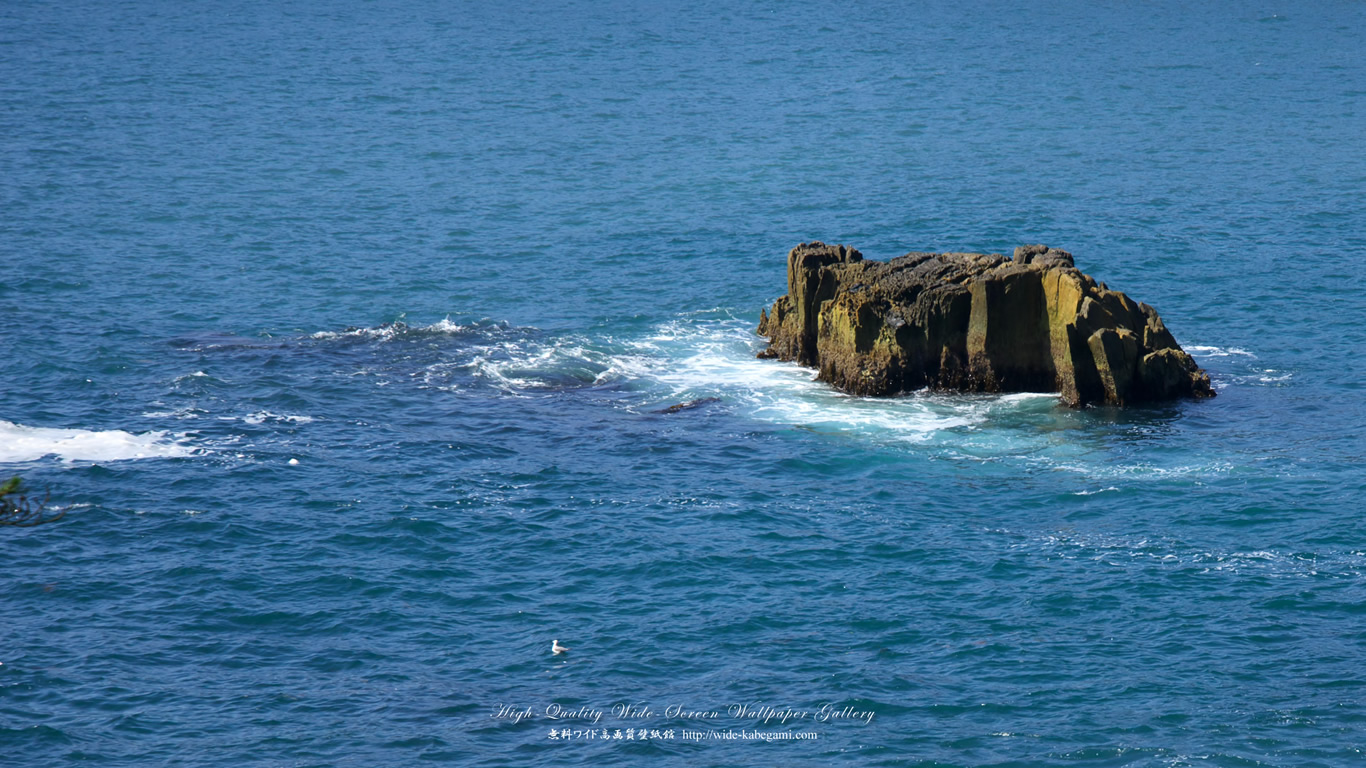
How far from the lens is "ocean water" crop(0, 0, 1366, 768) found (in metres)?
30.0

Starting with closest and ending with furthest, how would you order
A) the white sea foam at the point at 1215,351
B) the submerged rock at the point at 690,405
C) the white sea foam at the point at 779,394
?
the white sea foam at the point at 779,394 < the submerged rock at the point at 690,405 < the white sea foam at the point at 1215,351

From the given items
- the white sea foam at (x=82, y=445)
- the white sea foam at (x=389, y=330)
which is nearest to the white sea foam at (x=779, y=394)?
the white sea foam at (x=389, y=330)

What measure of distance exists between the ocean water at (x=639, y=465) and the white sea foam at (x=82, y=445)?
0.19 m

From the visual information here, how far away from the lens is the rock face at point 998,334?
4597 cm

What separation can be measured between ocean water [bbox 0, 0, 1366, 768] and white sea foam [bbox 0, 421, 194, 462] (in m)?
0.19

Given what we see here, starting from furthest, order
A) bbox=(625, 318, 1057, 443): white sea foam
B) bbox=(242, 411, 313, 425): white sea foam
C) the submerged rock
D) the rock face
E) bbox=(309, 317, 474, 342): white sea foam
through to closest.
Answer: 1. bbox=(309, 317, 474, 342): white sea foam
2. the submerged rock
3. bbox=(242, 411, 313, 425): white sea foam
4. the rock face
5. bbox=(625, 318, 1057, 443): white sea foam

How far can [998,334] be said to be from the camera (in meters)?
47.5

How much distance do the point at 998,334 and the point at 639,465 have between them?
43.4ft

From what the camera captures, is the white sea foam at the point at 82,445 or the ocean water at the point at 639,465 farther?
the white sea foam at the point at 82,445

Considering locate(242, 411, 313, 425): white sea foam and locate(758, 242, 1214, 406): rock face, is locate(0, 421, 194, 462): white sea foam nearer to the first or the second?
locate(242, 411, 313, 425): white sea foam

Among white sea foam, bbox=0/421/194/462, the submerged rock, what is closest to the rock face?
the submerged rock

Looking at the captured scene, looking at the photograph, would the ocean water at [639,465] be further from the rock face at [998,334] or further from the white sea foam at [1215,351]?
the rock face at [998,334]

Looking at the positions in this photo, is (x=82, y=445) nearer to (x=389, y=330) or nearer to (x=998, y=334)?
(x=389, y=330)

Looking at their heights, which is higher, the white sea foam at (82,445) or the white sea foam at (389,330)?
the white sea foam at (389,330)
